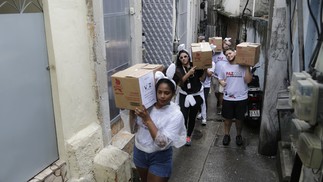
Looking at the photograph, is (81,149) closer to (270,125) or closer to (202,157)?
(202,157)

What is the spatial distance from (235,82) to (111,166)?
284 centimetres

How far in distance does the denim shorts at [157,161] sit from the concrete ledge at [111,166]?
779 mm

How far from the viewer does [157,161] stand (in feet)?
11.1

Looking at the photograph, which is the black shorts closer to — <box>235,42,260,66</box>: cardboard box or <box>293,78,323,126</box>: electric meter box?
<box>235,42,260,66</box>: cardboard box

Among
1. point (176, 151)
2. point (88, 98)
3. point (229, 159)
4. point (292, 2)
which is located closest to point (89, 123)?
point (88, 98)

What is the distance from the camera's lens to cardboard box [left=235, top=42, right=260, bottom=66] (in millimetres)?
5219

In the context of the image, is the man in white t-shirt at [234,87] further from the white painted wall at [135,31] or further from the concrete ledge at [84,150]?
the concrete ledge at [84,150]

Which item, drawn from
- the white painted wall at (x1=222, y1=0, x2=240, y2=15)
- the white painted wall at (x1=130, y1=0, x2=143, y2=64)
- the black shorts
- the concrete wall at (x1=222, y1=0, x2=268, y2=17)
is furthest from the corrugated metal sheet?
the white painted wall at (x1=222, y1=0, x2=240, y2=15)

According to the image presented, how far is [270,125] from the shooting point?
A: 5.51 metres

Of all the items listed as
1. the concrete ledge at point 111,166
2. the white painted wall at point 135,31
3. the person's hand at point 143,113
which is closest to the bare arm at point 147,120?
the person's hand at point 143,113

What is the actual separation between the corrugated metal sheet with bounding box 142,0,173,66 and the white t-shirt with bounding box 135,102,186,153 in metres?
4.49

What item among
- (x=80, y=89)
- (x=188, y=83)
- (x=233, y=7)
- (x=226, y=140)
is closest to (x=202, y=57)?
(x=188, y=83)

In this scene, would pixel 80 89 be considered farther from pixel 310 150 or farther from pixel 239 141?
pixel 239 141

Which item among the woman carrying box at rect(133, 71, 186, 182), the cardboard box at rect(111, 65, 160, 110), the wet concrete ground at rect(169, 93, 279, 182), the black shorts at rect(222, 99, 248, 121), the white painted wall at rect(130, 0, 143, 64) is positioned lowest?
the wet concrete ground at rect(169, 93, 279, 182)
